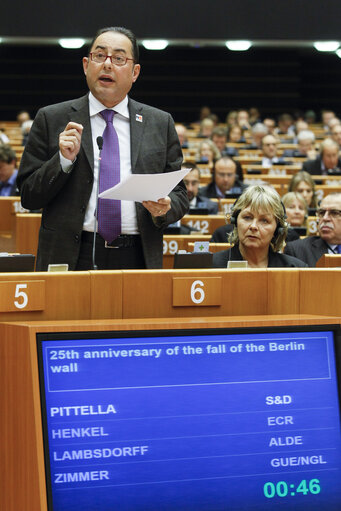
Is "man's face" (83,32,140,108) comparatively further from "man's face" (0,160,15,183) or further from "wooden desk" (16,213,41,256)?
"man's face" (0,160,15,183)

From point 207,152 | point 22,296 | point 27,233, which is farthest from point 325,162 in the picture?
point 22,296

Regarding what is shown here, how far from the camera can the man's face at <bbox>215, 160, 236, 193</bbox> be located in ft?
29.2

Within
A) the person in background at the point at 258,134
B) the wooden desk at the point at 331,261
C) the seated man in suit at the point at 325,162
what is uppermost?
the person in background at the point at 258,134

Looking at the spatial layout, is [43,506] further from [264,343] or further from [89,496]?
[264,343]

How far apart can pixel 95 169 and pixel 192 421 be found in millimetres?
1161

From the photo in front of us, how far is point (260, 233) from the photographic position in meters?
3.59

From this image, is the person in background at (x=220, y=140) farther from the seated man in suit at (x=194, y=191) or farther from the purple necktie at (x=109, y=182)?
the purple necktie at (x=109, y=182)

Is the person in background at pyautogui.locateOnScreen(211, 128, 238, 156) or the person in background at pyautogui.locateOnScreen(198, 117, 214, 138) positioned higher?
the person in background at pyautogui.locateOnScreen(198, 117, 214, 138)

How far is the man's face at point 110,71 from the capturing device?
2.94 metres

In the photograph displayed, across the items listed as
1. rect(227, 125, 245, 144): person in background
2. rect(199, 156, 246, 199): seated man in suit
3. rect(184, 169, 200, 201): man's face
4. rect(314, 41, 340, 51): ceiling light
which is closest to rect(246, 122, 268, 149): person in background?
rect(227, 125, 245, 144): person in background

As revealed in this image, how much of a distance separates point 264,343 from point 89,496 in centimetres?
52

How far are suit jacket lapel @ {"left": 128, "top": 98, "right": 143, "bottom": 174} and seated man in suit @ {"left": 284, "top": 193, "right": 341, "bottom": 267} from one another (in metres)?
1.62

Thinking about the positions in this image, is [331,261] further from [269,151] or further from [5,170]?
[269,151]

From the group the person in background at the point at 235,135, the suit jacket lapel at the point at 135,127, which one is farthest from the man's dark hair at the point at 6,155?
the person in background at the point at 235,135
